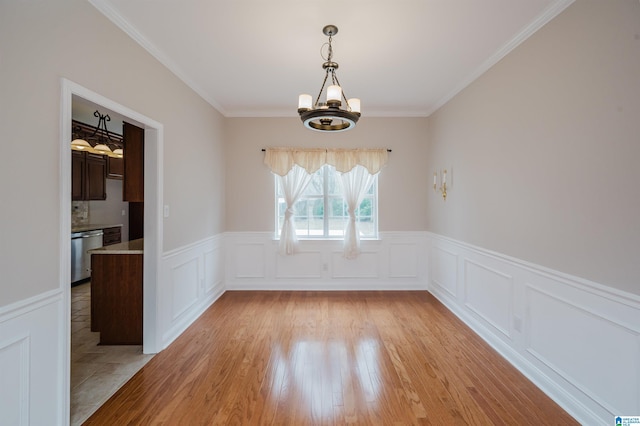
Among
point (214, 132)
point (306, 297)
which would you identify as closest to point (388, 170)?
point (306, 297)

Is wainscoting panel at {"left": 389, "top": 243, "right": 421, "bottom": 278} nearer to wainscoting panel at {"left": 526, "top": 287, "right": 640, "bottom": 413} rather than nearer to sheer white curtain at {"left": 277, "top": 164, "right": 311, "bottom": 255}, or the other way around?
sheer white curtain at {"left": 277, "top": 164, "right": 311, "bottom": 255}

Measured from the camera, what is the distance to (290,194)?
4672mm

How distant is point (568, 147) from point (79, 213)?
23.1 ft

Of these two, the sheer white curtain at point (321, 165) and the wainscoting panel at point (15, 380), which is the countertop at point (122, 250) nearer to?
the wainscoting panel at point (15, 380)

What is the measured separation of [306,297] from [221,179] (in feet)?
7.22

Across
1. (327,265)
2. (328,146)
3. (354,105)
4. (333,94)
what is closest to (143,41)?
(333,94)

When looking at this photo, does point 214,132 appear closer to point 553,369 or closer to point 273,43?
point 273,43

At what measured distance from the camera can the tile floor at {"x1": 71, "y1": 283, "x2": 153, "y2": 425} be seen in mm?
2115

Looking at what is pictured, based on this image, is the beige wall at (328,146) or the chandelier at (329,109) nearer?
the chandelier at (329,109)

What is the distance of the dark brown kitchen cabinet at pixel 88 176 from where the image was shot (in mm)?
4996

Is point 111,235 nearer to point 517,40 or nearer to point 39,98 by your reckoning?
point 39,98

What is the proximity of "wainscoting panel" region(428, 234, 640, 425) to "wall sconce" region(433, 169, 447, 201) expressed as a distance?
1044 mm

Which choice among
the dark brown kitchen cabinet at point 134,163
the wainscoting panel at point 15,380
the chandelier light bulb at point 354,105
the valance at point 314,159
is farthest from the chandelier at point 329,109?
the wainscoting panel at point 15,380

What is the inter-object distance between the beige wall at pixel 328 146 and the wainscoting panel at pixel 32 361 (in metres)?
3.07
